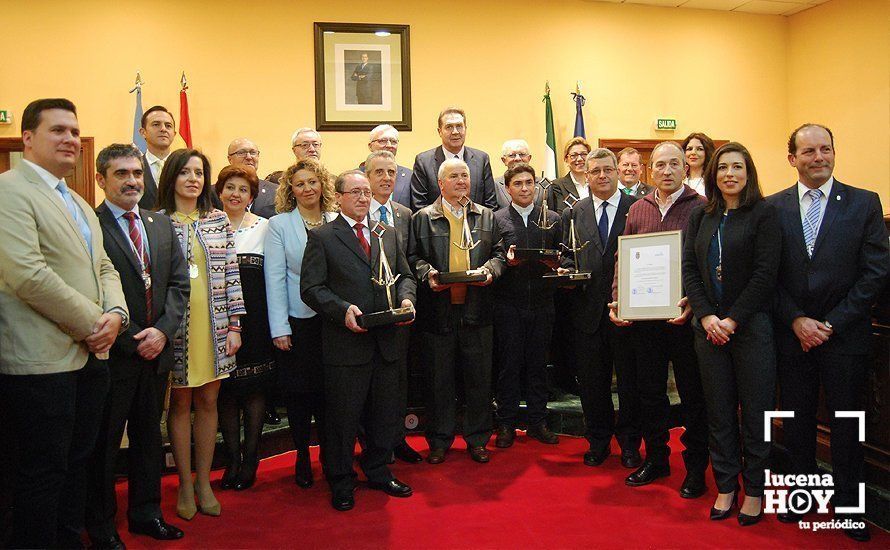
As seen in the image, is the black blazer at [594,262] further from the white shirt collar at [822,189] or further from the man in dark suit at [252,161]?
the man in dark suit at [252,161]

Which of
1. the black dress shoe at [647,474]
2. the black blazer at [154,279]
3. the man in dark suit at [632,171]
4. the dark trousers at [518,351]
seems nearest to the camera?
the black blazer at [154,279]

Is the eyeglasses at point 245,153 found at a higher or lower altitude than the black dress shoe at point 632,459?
higher

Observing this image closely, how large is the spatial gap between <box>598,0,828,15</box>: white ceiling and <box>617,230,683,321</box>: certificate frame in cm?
525

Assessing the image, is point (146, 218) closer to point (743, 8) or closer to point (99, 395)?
point (99, 395)

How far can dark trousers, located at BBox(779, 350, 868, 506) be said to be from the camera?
2.99 m

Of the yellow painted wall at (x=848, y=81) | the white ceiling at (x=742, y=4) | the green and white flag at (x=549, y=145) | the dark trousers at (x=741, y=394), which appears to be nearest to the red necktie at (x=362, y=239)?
the dark trousers at (x=741, y=394)

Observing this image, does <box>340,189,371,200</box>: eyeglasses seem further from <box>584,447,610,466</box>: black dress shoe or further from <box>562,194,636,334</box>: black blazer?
<box>584,447,610,466</box>: black dress shoe

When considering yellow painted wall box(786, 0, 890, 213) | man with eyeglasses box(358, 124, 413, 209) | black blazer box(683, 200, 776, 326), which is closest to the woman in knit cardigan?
man with eyeglasses box(358, 124, 413, 209)

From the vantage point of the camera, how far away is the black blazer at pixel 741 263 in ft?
9.92

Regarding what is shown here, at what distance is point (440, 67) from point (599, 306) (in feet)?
14.2

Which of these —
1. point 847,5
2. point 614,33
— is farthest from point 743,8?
point 614,33

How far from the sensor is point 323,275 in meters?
3.39

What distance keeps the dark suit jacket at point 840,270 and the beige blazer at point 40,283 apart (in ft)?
9.53

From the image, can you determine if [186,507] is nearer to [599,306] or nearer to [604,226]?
[599,306]
